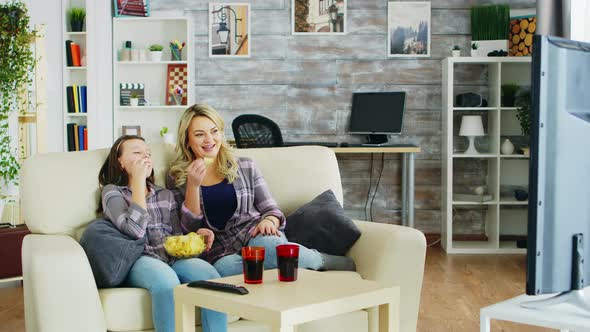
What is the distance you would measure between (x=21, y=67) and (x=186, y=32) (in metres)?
1.48

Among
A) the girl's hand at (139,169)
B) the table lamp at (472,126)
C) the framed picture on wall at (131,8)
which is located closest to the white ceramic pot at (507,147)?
the table lamp at (472,126)

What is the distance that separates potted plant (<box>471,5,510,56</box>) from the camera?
6.09 metres

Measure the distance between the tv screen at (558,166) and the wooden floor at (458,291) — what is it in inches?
89.1

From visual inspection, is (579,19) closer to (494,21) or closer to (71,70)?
(494,21)

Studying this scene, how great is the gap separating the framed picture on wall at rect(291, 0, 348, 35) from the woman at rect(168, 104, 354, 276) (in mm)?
3405

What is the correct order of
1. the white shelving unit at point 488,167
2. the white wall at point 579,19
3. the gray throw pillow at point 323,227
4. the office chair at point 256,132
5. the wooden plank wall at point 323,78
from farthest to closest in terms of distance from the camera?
1. the wooden plank wall at point 323,78
2. the white shelving unit at point 488,167
3. the office chair at point 256,132
4. the white wall at point 579,19
5. the gray throw pillow at point 323,227

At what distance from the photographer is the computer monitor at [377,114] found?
6184 millimetres

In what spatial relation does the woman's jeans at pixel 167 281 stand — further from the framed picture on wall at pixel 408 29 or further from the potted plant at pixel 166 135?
the framed picture on wall at pixel 408 29

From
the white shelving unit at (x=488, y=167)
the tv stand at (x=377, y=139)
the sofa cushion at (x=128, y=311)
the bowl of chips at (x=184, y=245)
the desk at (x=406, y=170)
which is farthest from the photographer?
the tv stand at (x=377, y=139)

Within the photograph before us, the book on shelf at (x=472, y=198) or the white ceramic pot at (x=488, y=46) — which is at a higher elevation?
the white ceramic pot at (x=488, y=46)

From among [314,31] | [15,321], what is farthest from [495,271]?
[15,321]

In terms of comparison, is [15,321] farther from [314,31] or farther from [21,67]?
[314,31]

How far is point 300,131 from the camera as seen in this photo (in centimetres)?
639

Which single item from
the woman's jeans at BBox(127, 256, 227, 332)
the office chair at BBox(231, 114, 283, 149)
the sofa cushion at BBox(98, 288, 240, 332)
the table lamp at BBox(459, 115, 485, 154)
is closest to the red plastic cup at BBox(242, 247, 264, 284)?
the woman's jeans at BBox(127, 256, 227, 332)
